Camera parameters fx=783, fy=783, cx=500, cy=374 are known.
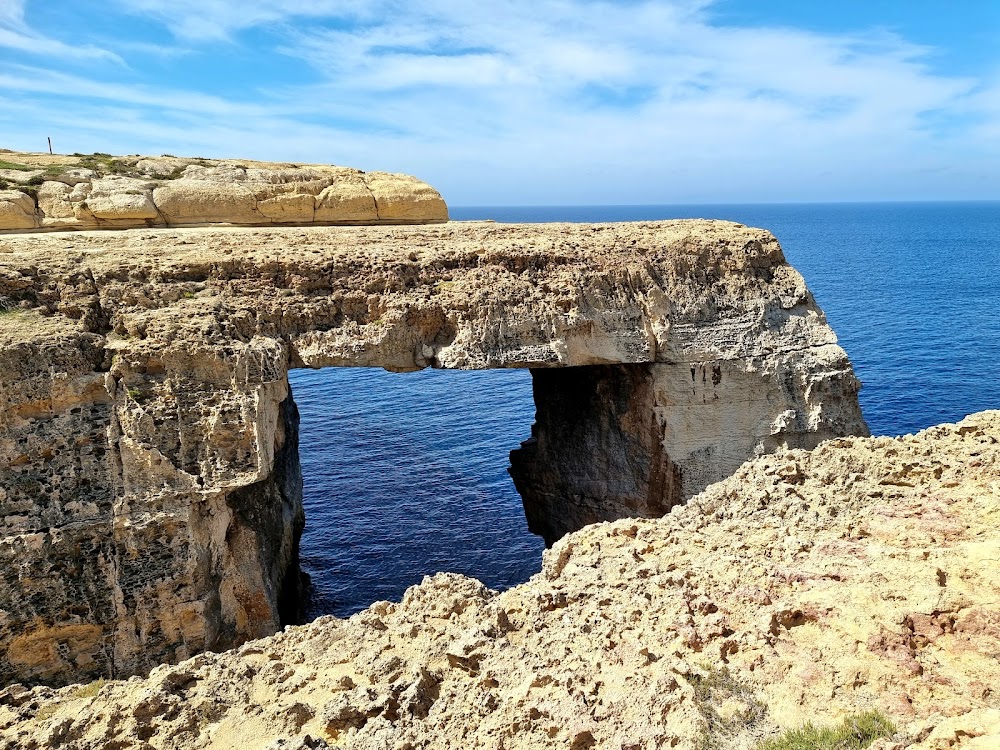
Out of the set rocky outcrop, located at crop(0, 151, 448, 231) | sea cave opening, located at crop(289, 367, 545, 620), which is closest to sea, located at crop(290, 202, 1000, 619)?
sea cave opening, located at crop(289, 367, 545, 620)

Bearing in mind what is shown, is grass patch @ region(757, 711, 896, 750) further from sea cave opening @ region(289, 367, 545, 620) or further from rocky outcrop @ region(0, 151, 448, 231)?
rocky outcrop @ region(0, 151, 448, 231)

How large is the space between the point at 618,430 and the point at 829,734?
15.3 metres

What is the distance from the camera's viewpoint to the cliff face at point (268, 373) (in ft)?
53.7

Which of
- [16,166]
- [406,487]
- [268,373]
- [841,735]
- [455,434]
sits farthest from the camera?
[455,434]

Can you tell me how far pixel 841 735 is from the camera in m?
7.28

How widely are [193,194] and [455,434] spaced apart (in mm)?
18921

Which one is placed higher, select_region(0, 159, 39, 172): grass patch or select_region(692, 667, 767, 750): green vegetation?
select_region(0, 159, 39, 172): grass patch

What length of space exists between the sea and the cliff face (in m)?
3.75

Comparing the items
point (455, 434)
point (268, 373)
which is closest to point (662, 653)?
point (268, 373)

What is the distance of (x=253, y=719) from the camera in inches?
365

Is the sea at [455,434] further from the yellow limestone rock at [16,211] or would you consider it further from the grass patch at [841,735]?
the grass patch at [841,735]

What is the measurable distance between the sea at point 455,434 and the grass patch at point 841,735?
58.2 ft

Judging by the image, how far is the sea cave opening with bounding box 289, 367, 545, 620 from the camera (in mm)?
25859

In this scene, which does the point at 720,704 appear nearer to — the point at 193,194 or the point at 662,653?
the point at 662,653
